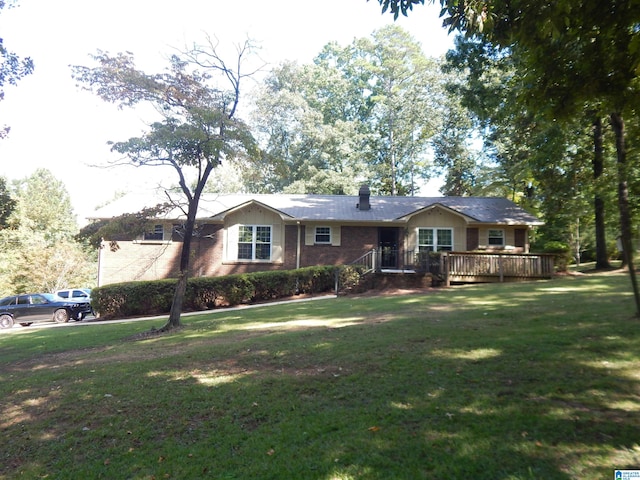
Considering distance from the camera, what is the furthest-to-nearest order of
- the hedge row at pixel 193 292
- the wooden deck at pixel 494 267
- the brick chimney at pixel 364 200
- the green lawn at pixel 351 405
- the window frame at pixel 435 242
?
the brick chimney at pixel 364 200 → the window frame at pixel 435 242 → the wooden deck at pixel 494 267 → the hedge row at pixel 193 292 → the green lawn at pixel 351 405

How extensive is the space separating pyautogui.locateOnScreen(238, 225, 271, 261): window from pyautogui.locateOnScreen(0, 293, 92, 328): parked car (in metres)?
8.07

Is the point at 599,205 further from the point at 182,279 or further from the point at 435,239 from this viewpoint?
the point at 182,279

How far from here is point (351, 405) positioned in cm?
462

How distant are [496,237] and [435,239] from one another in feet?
10.9

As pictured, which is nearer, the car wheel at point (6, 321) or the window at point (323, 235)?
the car wheel at point (6, 321)

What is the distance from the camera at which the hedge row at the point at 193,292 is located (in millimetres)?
17172

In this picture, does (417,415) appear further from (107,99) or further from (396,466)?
(107,99)

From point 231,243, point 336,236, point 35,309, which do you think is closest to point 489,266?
point 336,236

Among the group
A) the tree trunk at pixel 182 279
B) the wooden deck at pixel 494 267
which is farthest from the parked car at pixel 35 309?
the wooden deck at pixel 494 267

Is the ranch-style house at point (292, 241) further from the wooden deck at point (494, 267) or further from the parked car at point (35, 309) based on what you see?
the wooden deck at point (494, 267)

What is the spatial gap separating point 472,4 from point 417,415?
506 cm

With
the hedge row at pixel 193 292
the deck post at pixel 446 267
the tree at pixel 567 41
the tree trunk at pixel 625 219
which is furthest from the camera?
the deck post at pixel 446 267

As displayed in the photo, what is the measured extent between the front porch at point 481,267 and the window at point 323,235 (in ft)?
12.4

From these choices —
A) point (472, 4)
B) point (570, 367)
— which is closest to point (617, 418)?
point (570, 367)
